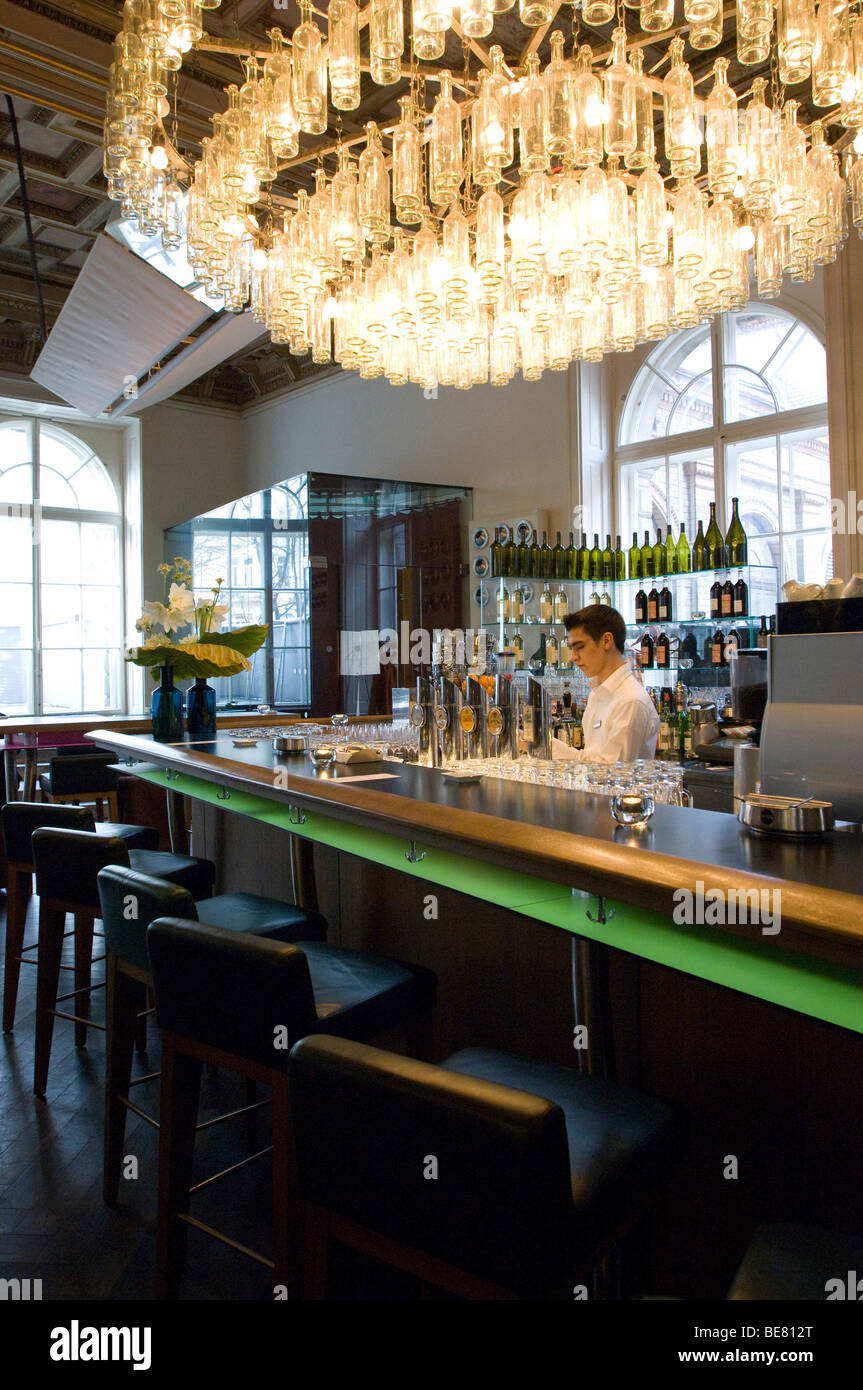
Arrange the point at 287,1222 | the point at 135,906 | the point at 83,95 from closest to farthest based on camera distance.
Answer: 1. the point at 287,1222
2. the point at 135,906
3. the point at 83,95

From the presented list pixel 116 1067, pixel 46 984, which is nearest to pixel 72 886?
pixel 46 984

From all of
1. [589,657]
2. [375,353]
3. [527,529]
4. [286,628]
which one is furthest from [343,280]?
[286,628]

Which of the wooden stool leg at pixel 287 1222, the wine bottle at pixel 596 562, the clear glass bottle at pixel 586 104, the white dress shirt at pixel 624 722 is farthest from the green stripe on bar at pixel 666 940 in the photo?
the wine bottle at pixel 596 562

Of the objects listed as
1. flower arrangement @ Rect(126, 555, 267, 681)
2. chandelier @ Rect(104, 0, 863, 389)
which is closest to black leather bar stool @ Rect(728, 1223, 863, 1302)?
chandelier @ Rect(104, 0, 863, 389)

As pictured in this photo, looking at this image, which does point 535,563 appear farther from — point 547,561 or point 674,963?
point 674,963

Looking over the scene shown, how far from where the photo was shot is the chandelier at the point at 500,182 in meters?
2.32

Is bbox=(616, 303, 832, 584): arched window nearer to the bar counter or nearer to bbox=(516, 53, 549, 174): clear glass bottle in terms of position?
bbox=(516, 53, 549, 174): clear glass bottle

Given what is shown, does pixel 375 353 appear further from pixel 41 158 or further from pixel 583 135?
pixel 41 158

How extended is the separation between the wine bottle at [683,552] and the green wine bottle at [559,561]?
708mm

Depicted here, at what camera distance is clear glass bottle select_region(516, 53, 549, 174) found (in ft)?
8.16

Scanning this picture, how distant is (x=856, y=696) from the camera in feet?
5.25

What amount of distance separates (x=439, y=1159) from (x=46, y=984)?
218 cm

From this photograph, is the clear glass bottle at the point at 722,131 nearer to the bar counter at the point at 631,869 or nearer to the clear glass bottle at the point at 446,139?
the clear glass bottle at the point at 446,139

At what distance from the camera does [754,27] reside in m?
2.17
